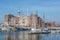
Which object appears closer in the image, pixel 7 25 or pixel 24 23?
pixel 7 25

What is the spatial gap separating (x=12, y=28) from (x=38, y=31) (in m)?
18.9

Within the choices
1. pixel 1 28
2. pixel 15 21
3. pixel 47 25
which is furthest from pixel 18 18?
pixel 47 25

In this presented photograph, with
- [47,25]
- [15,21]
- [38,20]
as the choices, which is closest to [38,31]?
[47,25]

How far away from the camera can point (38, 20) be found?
5338 cm

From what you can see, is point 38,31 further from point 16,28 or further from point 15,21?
point 15,21

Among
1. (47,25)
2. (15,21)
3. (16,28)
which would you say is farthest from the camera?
(15,21)

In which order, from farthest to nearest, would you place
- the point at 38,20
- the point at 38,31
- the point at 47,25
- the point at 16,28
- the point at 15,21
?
the point at 15,21, the point at 16,28, the point at 38,20, the point at 47,25, the point at 38,31

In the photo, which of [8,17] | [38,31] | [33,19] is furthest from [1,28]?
[38,31]

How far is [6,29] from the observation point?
56.6 metres

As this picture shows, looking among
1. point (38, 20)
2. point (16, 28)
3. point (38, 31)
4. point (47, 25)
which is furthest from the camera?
point (16, 28)

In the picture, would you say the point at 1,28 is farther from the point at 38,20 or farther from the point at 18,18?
the point at 38,20

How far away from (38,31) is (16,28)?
19.8 metres

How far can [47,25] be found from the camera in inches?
1903

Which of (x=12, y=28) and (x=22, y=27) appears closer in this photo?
(x=12, y=28)
